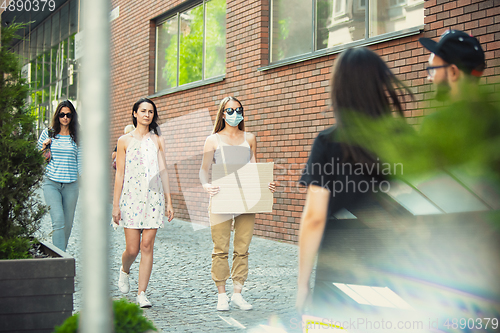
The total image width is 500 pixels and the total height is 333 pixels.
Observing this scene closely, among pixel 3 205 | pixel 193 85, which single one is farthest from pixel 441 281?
pixel 193 85

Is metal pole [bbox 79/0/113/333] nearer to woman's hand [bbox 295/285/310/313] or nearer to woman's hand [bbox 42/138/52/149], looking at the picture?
woman's hand [bbox 295/285/310/313]

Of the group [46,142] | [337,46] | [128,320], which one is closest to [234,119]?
[46,142]

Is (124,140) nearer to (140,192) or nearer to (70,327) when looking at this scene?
(140,192)

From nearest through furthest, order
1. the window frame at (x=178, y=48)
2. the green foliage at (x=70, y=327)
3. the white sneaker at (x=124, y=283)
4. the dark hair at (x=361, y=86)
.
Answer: the dark hair at (x=361, y=86), the green foliage at (x=70, y=327), the white sneaker at (x=124, y=283), the window frame at (x=178, y=48)

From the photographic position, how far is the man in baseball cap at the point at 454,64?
100 cm

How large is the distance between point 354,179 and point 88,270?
3.03 ft

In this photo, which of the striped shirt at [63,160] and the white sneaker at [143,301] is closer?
the white sneaker at [143,301]

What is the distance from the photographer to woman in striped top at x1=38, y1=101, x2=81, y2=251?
5.57 meters

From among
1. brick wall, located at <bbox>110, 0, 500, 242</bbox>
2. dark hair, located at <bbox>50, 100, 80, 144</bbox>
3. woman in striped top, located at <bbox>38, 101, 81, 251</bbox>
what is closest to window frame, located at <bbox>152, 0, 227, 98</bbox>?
brick wall, located at <bbox>110, 0, 500, 242</bbox>

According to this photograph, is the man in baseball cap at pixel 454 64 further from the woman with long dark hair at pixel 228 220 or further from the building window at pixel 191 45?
the building window at pixel 191 45

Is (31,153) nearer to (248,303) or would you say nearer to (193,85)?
(248,303)

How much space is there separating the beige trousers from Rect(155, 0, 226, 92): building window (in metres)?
5.92

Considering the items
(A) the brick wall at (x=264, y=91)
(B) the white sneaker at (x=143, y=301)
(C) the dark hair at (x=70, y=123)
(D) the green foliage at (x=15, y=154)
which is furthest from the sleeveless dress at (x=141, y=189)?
(A) the brick wall at (x=264, y=91)

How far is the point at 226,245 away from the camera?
176 inches
